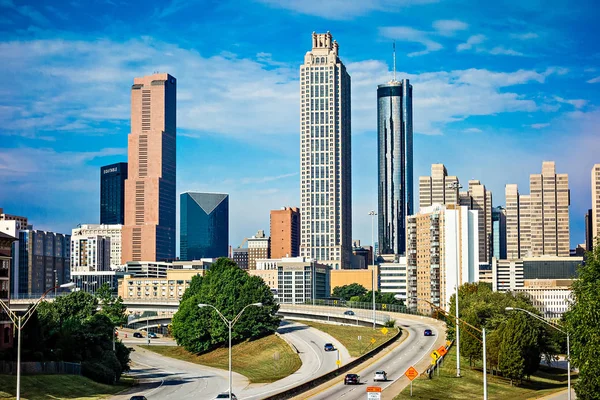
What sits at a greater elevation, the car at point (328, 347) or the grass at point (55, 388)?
the grass at point (55, 388)

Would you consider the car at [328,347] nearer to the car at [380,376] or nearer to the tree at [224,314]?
the tree at [224,314]

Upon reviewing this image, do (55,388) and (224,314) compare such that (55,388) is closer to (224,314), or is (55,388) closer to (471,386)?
(471,386)

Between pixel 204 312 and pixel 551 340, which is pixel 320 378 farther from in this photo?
pixel 204 312

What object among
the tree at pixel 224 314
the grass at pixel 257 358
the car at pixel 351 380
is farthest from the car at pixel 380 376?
the tree at pixel 224 314

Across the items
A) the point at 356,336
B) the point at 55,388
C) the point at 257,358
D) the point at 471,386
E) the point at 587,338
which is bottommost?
the point at 257,358

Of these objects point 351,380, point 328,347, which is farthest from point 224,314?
point 351,380

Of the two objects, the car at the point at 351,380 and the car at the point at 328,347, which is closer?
the car at the point at 351,380
